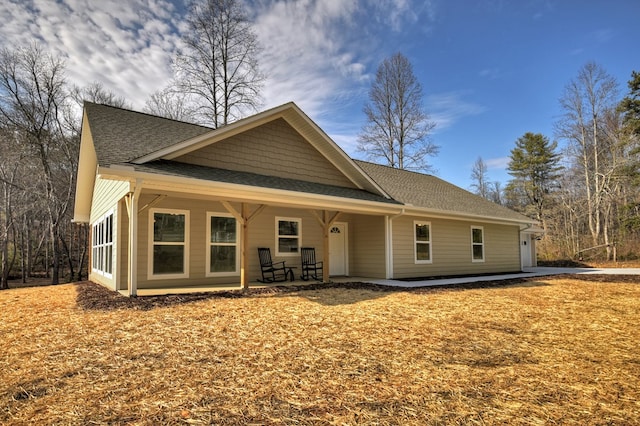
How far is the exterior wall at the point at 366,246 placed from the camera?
440 inches

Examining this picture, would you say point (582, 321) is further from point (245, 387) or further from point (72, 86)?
point (72, 86)

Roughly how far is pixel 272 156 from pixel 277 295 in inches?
155

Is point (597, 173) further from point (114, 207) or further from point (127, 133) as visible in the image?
point (114, 207)

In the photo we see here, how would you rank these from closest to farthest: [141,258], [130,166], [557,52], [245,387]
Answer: [245,387], [130,166], [141,258], [557,52]

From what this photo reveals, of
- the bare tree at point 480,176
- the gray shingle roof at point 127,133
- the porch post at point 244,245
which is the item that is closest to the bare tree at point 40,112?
the gray shingle roof at point 127,133

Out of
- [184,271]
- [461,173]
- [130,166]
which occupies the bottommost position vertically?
[184,271]

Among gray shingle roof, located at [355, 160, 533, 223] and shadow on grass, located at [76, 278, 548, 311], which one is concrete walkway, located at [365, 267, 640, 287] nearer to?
shadow on grass, located at [76, 278, 548, 311]

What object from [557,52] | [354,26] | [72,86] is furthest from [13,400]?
[72,86]

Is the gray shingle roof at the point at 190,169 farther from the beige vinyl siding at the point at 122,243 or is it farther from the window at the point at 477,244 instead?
the beige vinyl siding at the point at 122,243

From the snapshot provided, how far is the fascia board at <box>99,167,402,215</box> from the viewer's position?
6309 mm

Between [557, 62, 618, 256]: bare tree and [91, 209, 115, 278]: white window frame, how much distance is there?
79.2 ft

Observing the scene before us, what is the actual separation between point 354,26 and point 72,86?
49.8ft

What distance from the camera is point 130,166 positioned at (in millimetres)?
6293

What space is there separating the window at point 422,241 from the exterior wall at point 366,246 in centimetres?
144
